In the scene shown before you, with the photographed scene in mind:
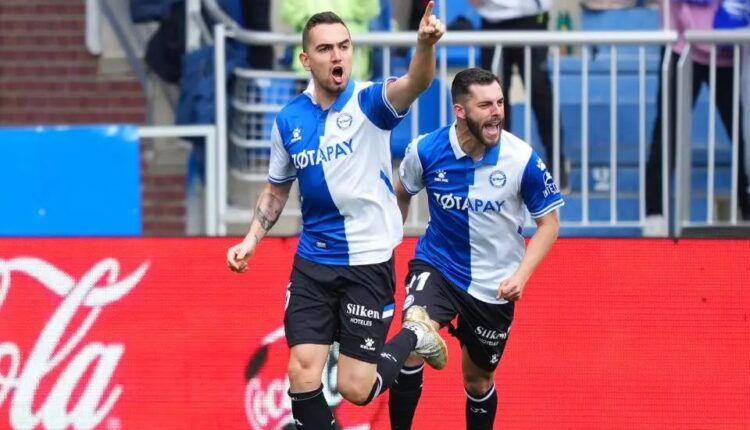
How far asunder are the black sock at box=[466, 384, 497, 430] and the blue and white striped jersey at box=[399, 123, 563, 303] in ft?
1.85

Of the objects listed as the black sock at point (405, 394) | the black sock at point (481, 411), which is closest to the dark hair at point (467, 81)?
the black sock at point (405, 394)

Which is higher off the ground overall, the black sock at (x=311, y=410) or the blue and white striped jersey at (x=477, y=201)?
the blue and white striped jersey at (x=477, y=201)

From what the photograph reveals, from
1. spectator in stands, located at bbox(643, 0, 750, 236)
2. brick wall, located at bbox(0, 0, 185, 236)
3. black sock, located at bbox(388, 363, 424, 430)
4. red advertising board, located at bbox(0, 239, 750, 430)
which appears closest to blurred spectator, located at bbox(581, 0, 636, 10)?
spectator in stands, located at bbox(643, 0, 750, 236)

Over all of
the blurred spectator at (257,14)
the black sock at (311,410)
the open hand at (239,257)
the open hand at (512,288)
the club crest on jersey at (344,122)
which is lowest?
the black sock at (311,410)

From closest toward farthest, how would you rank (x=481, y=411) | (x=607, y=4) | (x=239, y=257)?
(x=239, y=257), (x=481, y=411), (x=607, y=4)

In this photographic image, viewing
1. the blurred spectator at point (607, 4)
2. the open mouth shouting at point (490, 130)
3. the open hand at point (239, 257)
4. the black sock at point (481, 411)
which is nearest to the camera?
the open hand at point (239, 257)

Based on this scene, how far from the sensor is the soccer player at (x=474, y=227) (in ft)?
27.1

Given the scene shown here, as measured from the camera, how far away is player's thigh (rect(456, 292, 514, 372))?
852 cm

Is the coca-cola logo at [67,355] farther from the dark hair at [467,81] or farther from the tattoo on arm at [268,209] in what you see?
the dark hair at [467,81]

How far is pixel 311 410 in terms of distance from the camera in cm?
793

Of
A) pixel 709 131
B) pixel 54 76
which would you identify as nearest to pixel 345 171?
pixel 709 131

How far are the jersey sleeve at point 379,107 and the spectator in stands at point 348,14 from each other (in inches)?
141

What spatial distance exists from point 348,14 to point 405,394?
3907 millimetres

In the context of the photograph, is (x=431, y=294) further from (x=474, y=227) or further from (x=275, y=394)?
(x=275, y=394)
